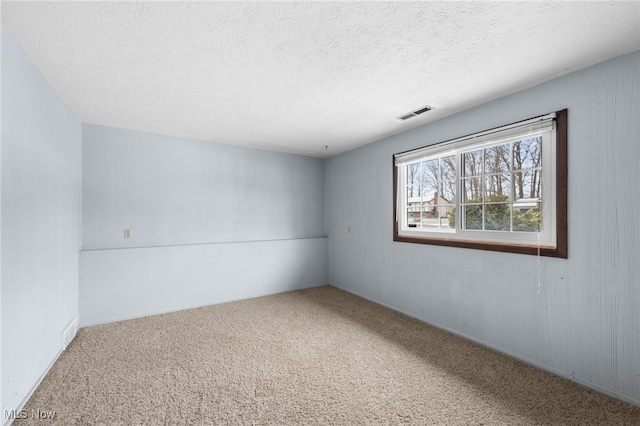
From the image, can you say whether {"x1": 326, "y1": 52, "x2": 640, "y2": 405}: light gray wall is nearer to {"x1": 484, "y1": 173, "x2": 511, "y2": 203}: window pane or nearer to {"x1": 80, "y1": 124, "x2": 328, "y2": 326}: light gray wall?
{"x1": 484, "y1": 173, "x2": 511, "y2": 203}: window pane

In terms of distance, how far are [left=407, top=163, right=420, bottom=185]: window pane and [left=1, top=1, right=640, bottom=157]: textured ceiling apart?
77 cm

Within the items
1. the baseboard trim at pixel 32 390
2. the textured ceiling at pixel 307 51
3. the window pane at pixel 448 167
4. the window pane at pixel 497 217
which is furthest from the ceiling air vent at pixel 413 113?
the baseboard trim at pixel 32 390

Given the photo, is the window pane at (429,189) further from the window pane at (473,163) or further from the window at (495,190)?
the window pane at (473,163)

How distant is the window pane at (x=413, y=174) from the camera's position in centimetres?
346

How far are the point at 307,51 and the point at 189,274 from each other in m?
3.20

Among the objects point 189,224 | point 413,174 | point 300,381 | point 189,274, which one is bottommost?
point 300,381

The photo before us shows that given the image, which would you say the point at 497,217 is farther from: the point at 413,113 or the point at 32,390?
the point at 32,390

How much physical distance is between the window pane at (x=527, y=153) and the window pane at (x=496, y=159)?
0.07 m

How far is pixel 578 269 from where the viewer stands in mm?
2021

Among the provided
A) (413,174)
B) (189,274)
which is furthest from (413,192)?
(189,274)

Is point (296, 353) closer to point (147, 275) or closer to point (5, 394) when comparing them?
point (5, 394)

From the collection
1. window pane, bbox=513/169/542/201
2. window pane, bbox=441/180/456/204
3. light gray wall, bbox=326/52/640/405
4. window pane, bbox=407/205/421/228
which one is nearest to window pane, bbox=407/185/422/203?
window pane, bbox=407/205/421/228

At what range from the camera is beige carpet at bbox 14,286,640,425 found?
1.72 metres

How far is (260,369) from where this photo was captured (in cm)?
225
